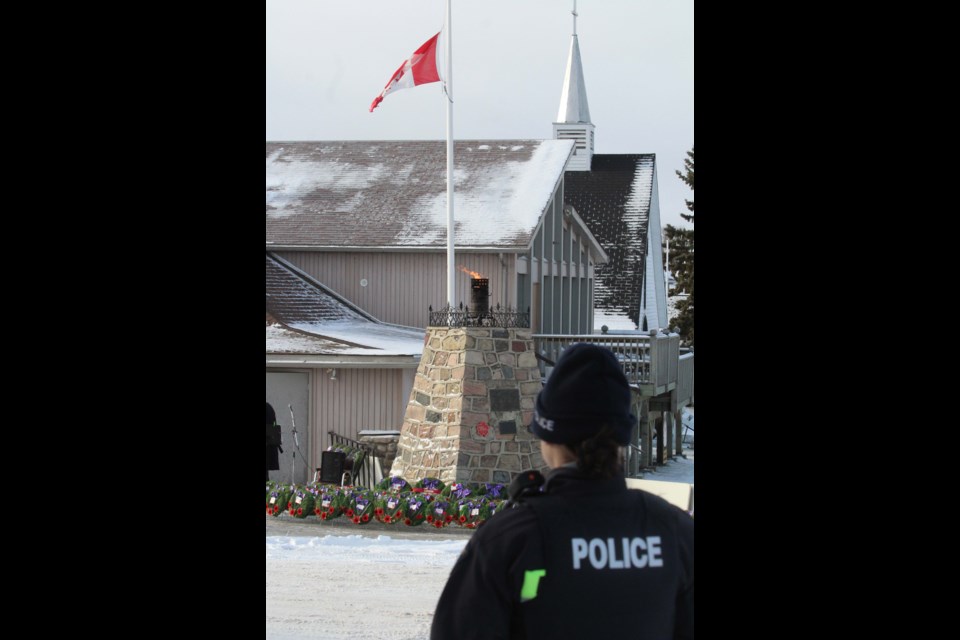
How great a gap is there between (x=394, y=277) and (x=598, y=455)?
20278 millimetres

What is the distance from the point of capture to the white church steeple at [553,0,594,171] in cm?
4111

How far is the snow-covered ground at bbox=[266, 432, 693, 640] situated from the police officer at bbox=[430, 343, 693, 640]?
650 centimetres

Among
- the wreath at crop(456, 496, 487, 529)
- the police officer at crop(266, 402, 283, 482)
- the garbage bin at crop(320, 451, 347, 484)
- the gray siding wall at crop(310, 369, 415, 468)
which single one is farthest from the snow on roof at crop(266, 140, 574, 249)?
the wreath at crop(456, 496, 487, 529)

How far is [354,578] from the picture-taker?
38.8 feet

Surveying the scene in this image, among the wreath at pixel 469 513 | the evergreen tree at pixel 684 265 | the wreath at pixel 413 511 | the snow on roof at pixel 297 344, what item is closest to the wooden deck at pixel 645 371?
the snow on roof at pixel 297 344

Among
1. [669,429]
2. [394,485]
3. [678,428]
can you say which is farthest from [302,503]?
[678,428]

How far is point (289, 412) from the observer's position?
2102 centimetres

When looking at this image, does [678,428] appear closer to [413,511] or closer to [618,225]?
[618,225]

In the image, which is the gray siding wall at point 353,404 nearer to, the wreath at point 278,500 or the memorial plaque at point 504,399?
the memorial plaque at point 504,399

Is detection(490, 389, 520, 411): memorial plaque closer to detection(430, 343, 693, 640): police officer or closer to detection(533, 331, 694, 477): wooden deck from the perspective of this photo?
detection(533, 331, 694, 477): wooden deck

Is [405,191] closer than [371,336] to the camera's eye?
No
